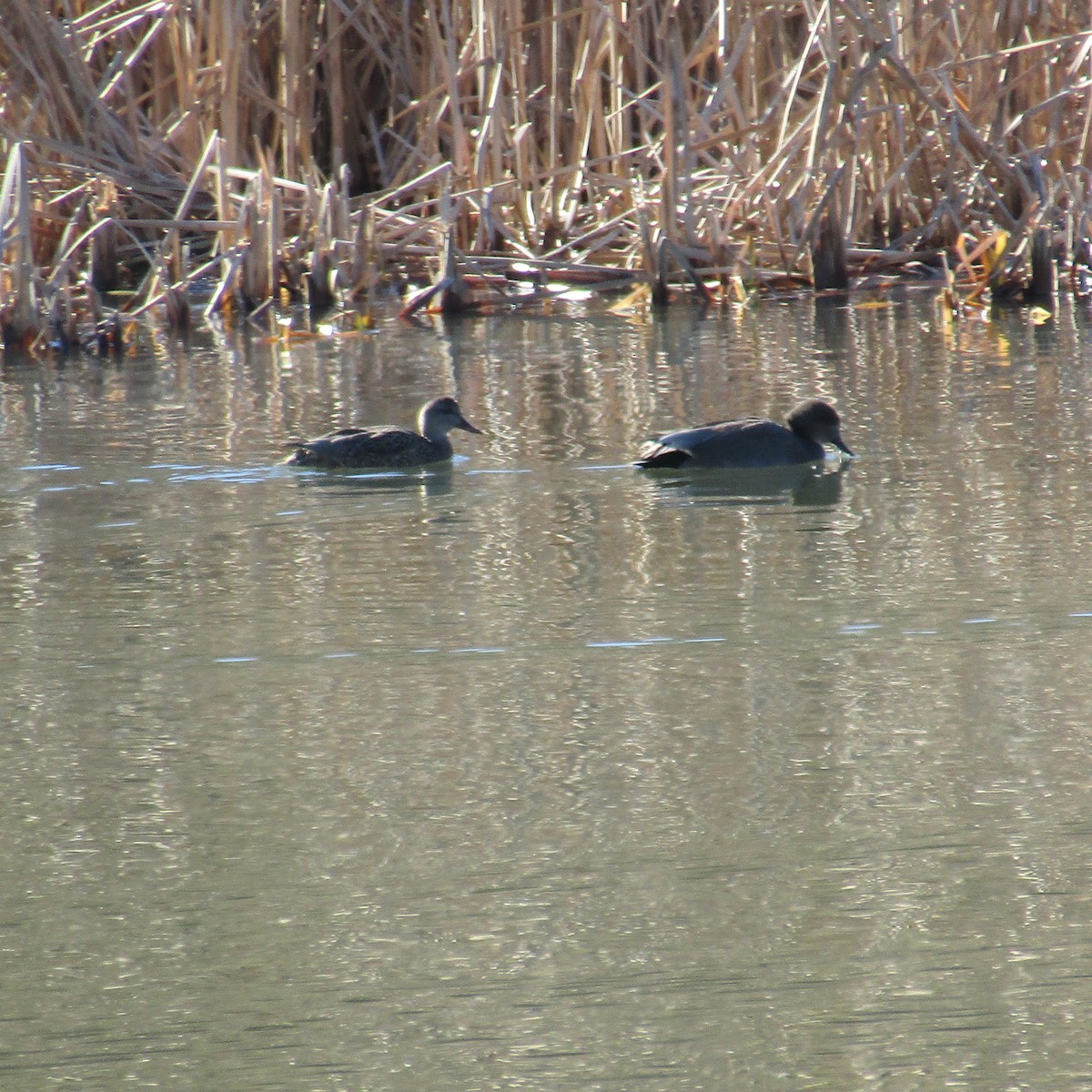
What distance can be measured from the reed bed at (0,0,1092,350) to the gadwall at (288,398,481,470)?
11.3 feet

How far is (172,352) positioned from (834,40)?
373 cm

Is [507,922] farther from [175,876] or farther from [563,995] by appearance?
[175,876]

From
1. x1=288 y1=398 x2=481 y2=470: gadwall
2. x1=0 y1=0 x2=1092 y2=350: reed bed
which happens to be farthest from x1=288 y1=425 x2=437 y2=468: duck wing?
x1=0 y1=0 x2=1092 y2=350: reed bed

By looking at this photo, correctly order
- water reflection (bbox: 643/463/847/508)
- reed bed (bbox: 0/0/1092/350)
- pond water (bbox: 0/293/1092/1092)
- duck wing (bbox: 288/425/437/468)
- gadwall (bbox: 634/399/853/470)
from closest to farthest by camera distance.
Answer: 1. pond water (bbox: 0/293/1092/1092)
2. water reflection (bbox: 643/463/847/508)
3. gadwall (bbox: 634/399/853/470)
4. duck wing (bbox: 288/425/437/468)
5. reed bed (bbox: 0/0/1092/350)

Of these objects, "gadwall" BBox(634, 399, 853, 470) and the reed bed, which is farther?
the reed bed

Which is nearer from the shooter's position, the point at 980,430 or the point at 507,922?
the point at 507,922

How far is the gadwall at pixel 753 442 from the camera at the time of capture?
21.7 ft

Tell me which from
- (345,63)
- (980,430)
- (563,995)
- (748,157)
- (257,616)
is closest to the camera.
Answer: (563,995)

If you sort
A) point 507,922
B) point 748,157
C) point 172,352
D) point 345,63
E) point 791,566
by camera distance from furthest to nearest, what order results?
1. point 345,63
2. point 748,157
3. point 172,352
4. point 791,566
5. point 507,922

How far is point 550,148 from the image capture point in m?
12.0

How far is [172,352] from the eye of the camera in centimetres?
990

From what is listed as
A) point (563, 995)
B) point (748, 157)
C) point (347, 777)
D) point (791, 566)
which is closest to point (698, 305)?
point (748, 157)

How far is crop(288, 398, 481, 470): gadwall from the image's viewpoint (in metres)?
6.82

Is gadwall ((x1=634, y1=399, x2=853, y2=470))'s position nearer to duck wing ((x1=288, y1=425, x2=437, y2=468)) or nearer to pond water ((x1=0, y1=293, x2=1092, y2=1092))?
pond water ((x1=0, y1=293, x2=1092, y2=1092))
